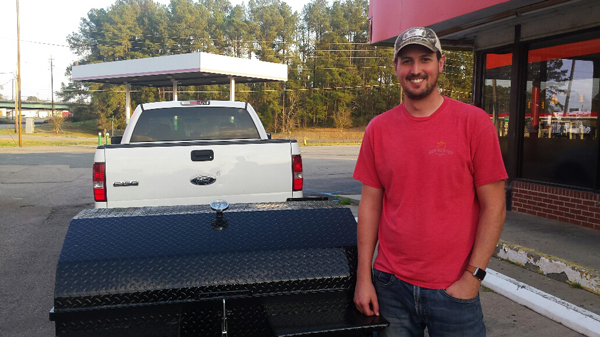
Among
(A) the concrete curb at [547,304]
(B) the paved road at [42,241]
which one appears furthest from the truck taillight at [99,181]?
(A) the concrete curb at [547,304]

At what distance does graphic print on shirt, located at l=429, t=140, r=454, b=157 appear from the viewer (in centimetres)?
217

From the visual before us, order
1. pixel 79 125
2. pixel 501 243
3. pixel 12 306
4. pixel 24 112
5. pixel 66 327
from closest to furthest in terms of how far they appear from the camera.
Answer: pixel 66 327 → pixel 12 306 → pixel 501 243 → pixel 79 125 → pixel 24 112

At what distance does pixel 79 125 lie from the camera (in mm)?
75438

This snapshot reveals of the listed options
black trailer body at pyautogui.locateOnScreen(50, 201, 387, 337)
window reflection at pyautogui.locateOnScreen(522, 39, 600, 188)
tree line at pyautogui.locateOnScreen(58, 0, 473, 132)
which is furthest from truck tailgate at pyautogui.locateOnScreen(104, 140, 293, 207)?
tree line at pyautogui.locateOnScreen(58, 0, 473, 132)

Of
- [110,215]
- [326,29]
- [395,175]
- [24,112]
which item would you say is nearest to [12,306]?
[110,215]

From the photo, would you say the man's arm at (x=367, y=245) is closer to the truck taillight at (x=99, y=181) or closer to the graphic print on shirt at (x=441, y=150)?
the graphic print on shirt at (x=441, y=150)

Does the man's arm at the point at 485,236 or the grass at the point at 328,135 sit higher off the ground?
the grass at the point at 328,135

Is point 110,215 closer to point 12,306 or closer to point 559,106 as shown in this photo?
point 12,306

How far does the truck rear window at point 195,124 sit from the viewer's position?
6.47 metres

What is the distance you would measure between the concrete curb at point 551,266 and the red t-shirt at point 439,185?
11.3 feet

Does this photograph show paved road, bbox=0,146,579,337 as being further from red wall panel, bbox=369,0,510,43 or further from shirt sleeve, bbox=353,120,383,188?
red wall panel, bbox=369,0,510,43

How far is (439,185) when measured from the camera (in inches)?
86.4

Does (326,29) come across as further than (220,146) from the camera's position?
Yes

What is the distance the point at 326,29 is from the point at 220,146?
80.1 m
